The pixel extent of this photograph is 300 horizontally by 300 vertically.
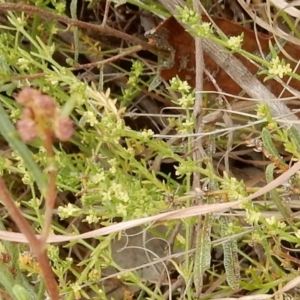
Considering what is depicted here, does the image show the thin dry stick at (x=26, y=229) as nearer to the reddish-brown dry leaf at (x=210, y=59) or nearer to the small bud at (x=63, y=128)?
the small bud at (x=63, y=128)

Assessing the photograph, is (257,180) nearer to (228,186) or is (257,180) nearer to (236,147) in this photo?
(236,147)

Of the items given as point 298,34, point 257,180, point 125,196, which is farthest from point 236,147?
point 125,196

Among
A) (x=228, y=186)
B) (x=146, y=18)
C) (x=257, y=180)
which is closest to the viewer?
(x=228, y=186)

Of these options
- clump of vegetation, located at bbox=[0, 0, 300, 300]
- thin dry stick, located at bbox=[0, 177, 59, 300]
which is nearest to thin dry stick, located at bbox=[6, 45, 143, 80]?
clump of vegetation, located at bbox=[0, 0, 300, 300]

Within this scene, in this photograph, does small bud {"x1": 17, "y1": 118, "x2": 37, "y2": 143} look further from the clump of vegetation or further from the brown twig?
the brown twig

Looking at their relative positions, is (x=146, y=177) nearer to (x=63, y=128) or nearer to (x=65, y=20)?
(x=65, y=20)

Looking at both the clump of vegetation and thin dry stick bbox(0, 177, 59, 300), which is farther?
the clump of vegetation

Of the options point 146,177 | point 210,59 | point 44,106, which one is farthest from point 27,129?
point 210,59

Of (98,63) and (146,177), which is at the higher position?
(98,63)
